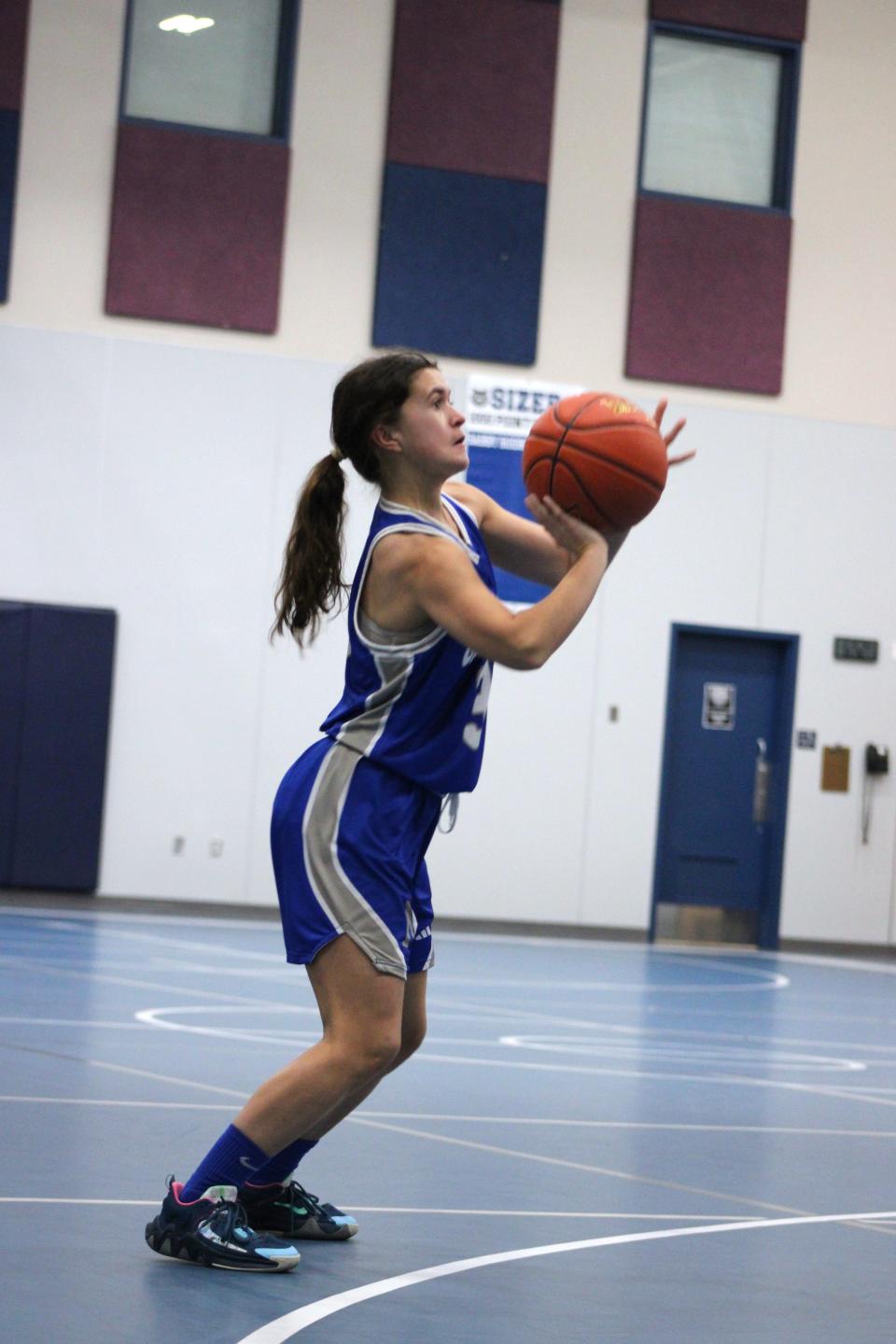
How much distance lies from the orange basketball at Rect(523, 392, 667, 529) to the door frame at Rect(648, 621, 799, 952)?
10.2 m

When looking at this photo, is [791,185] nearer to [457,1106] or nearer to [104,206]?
[104,206]

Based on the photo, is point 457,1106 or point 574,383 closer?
point 457,1106

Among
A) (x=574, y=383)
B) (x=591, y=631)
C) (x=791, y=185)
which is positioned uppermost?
(x=791, y=185)

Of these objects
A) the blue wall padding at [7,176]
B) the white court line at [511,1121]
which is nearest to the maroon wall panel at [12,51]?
the blue wall padding at [7,176]

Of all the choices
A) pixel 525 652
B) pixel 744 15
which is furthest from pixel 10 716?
pixel 525 652

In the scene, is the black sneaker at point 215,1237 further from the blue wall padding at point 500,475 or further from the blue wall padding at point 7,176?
the blue wall padding at point 7,176

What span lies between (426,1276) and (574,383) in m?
10.6

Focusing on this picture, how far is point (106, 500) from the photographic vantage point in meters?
12.7

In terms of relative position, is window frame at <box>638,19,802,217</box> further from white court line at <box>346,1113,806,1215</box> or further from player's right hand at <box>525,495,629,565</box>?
player's right hand at <box>525,495,629,565</box>

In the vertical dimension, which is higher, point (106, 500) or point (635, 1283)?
point (106, 500)

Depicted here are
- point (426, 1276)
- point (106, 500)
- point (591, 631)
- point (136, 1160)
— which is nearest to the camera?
point (426, 1276)

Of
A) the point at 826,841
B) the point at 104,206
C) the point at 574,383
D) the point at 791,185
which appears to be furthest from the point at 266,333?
the point at 826,841

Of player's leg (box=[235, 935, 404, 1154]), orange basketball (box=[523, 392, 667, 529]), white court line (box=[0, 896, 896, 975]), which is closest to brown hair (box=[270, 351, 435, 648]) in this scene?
orange basketball (box=[523, 392, 667, 529])

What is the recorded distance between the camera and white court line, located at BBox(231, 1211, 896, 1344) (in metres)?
2.97
